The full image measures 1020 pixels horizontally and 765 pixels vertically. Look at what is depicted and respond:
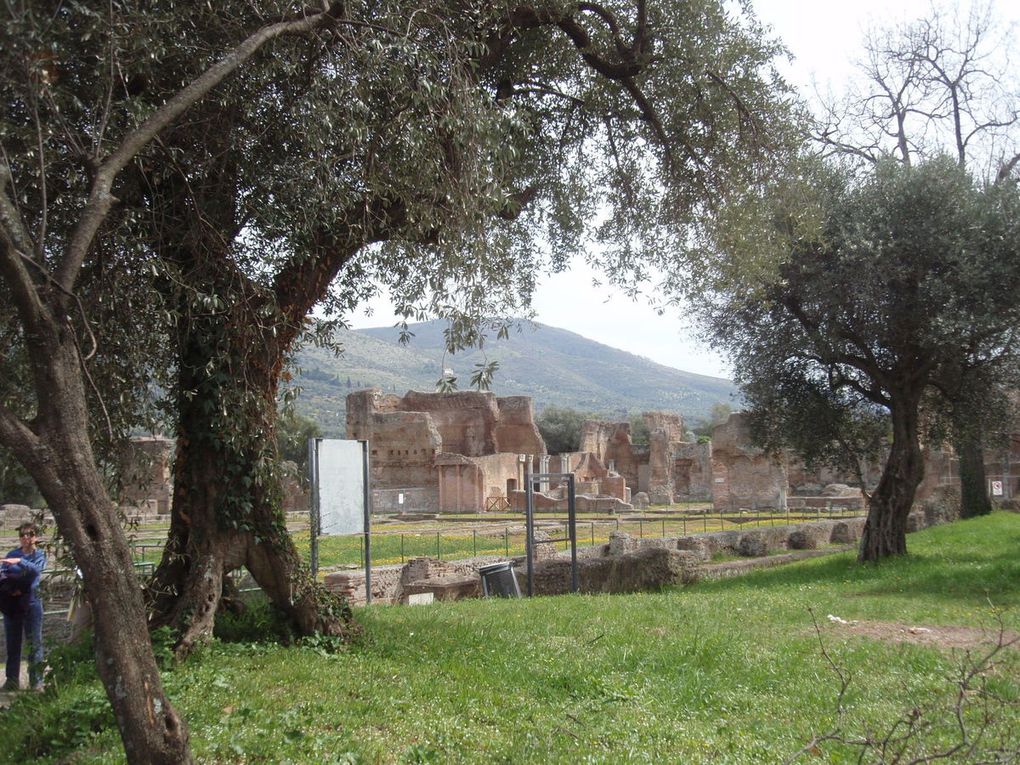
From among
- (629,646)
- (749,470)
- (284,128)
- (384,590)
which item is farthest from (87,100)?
(749,470)

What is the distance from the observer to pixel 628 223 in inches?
428

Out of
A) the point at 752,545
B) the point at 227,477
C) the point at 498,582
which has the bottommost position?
the point at 752,545

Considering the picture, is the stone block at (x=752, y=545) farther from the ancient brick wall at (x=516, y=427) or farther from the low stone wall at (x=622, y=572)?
the ancient brick wall at (x=516, y=427)

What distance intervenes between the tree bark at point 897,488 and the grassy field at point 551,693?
4.87 m

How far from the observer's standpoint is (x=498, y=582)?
1201 centimetres

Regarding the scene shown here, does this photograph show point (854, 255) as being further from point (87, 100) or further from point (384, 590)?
point (87, 100)

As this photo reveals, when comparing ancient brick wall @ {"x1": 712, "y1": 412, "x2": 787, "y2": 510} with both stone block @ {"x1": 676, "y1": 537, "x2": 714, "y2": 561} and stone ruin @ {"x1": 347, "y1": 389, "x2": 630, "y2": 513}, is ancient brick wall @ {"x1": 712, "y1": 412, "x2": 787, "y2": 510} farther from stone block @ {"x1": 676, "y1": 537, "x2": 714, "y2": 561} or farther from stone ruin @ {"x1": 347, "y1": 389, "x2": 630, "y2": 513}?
stone block @ {"x1": 676, "y1": 537, "x2": 714, "y2": 561}

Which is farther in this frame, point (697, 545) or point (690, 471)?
point (690, 471)

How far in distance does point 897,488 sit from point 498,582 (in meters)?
6.72

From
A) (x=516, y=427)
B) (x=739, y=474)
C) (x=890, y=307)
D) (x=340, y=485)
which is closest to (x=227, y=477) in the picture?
(x=340, y=485)

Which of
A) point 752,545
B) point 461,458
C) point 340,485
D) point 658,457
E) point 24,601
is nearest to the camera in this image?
point 24,601

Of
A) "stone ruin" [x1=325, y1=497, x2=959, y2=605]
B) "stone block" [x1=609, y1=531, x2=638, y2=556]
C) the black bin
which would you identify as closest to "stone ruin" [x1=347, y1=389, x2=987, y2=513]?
"stone block" [x1=609, y1=531, x2=638, y2=556]

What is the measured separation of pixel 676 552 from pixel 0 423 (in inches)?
437

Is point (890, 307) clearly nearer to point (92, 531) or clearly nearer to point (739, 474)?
point (92, 531)
